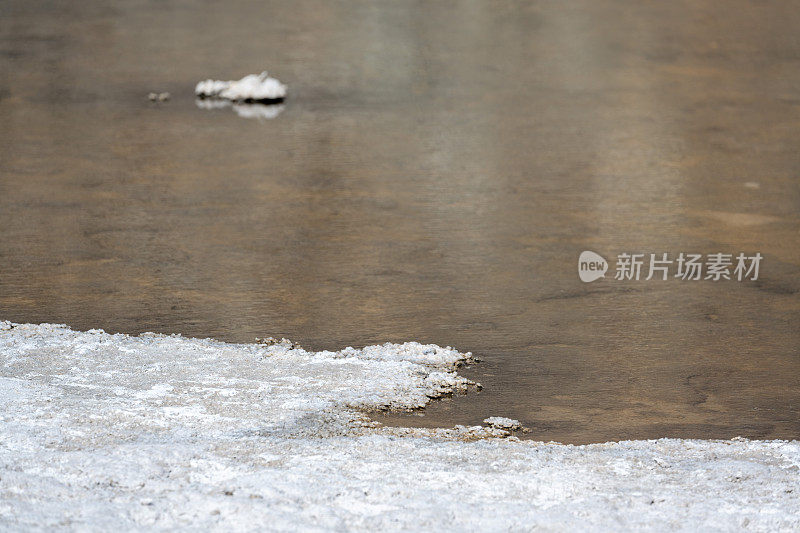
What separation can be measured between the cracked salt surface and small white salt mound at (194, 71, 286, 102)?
15.1 feet

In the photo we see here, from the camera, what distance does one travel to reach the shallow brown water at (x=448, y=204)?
12.9 feet

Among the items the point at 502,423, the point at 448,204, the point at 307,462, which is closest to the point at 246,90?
the point at 448,204

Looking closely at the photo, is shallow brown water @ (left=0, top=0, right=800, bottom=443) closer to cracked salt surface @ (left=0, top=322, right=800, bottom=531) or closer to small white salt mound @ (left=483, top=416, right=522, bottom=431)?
small white salt mound @ (left=483, top=416, right=522, bottom=431)

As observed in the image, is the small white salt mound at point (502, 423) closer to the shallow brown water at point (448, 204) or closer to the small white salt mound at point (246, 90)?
the shallow brown water at point (448, 204)

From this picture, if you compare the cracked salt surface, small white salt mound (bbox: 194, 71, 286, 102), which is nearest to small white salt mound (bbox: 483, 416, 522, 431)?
the cracked salt surface

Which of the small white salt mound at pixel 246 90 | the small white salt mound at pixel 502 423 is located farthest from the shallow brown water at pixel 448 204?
the small white salt mound at pixel 246 90

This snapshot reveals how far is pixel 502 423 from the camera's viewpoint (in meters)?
3.38

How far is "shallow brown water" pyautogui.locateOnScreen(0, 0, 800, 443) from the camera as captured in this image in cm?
392

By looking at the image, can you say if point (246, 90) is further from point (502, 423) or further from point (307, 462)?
point (307, 462)

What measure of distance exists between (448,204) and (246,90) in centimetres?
286

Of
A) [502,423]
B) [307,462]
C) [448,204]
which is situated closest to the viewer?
[307,462]

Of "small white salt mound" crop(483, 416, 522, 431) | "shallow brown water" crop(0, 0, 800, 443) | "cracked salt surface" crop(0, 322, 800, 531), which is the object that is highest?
"shallow brown water" crop(0, 0, 800, 443)

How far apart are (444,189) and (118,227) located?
5.46ft

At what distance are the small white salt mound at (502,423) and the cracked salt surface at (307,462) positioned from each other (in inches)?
1.0
